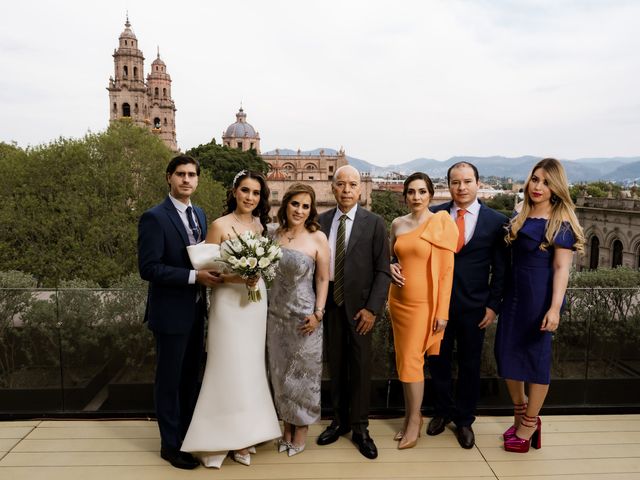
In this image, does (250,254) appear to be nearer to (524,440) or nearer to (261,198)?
(261,198)

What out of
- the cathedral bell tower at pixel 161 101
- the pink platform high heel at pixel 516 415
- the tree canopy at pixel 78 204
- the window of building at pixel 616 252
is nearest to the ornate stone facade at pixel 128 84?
the cathedral bell tower at pixel 161 101

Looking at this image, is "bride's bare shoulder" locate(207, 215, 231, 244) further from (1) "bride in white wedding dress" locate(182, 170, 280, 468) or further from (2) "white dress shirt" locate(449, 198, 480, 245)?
(2) "white dress shirt" locate(449, 198, 480, 245)

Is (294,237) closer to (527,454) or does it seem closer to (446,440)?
(446,440)

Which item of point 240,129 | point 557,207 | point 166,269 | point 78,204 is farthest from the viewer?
point 240,129

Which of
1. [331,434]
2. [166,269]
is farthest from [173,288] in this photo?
[331,434]

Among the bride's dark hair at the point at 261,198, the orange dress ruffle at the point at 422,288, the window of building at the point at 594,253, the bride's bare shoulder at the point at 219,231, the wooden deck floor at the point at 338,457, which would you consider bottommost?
the window of building at the point at 594,253

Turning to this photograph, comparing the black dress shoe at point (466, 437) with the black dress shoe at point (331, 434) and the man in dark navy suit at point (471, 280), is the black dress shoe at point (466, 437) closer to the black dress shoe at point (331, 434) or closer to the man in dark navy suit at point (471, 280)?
the man in dark navy suit at point (471, 280)

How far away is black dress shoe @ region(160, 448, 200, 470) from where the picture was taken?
3.29m

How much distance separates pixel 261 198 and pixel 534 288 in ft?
6.81

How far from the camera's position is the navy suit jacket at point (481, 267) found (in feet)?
11.8

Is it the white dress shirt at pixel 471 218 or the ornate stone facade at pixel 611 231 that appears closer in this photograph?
the white dress shirt at pixel 471 218

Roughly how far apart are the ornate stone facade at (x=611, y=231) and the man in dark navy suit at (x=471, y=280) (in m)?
31.6

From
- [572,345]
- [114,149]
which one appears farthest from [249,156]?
[572,345]

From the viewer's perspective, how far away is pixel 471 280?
362cm
